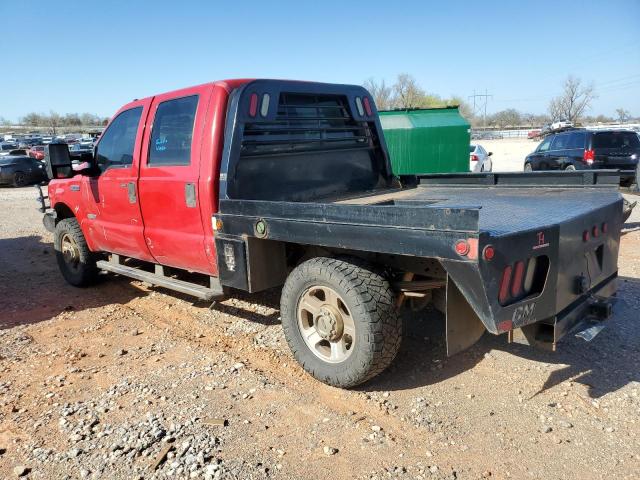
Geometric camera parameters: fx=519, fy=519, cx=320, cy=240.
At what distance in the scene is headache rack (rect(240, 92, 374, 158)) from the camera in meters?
4.48

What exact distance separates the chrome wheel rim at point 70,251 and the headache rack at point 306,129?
3.24 metres

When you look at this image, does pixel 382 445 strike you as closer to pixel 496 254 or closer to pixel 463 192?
pixel 496 254

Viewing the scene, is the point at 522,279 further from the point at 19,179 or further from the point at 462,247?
the point at 19,179

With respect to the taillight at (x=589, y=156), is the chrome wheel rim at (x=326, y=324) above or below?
below

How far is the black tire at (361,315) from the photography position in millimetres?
3326

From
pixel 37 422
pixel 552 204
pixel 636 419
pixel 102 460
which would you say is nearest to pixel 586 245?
pixel 552 204

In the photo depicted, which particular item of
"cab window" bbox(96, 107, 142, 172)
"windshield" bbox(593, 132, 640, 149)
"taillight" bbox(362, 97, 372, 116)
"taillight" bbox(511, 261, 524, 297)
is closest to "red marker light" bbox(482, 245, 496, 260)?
"taillight" bbox(511, 261, 524, 297)

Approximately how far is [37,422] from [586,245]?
12.3ft

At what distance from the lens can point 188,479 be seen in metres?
2.69

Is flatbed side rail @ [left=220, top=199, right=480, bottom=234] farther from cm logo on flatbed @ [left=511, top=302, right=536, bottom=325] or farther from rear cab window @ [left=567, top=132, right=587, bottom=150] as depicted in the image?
rear cab window @ [left=567, top=132, right=587, bottom=150]

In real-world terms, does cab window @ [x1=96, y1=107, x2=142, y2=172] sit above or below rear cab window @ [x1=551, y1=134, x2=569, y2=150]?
above

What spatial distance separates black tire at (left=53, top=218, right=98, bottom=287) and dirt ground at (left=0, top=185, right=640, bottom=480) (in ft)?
4.16

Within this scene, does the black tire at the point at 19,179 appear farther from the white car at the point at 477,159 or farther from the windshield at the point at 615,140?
the windshield at the point at 615,140

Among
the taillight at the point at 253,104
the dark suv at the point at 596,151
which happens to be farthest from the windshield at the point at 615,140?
the taillight at the point at 253,104
